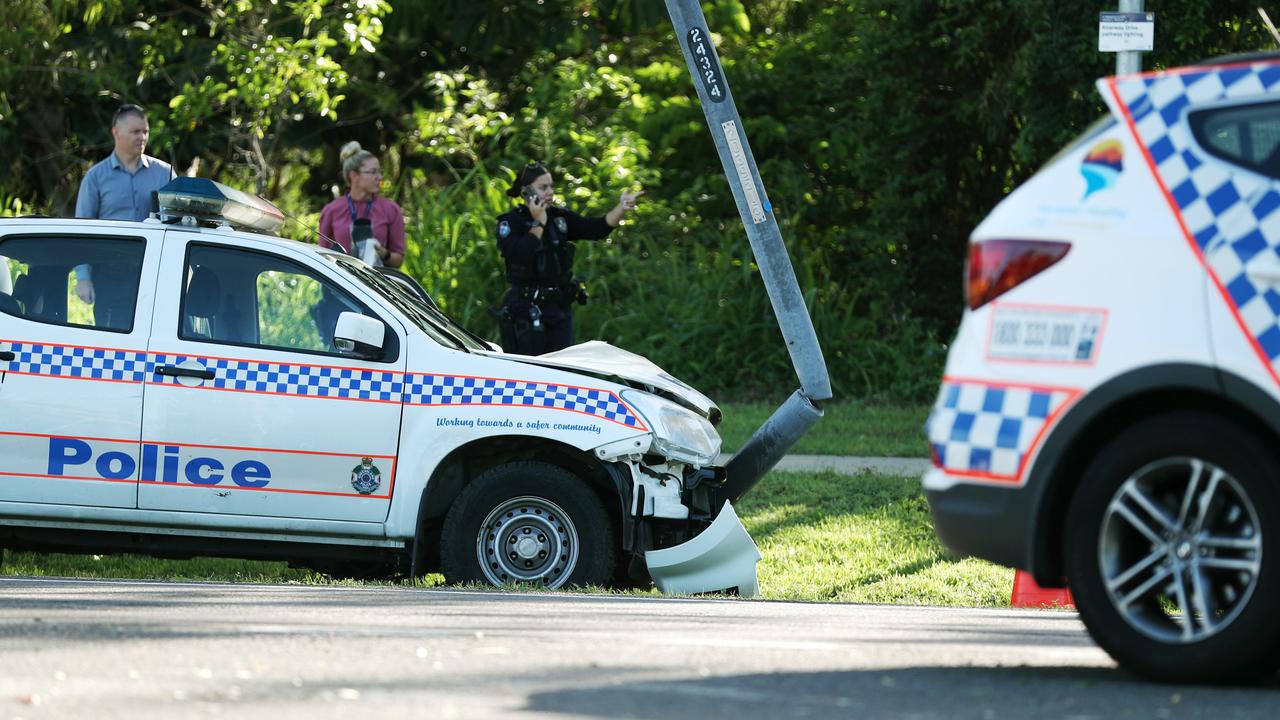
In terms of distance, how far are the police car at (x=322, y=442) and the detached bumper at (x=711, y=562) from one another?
12 mm

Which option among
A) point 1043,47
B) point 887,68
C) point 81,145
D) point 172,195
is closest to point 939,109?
point 887,68

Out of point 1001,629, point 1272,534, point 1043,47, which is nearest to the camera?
point 1272,534

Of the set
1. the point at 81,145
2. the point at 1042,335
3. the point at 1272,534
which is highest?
the point at 81,145

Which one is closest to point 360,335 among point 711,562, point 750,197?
point 711,562

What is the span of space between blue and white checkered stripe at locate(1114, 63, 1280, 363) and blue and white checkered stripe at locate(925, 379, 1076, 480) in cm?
52

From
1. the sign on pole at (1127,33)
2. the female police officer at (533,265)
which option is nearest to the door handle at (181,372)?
the female police officer at (533,265)

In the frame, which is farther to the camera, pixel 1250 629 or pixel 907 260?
pixel 907 260

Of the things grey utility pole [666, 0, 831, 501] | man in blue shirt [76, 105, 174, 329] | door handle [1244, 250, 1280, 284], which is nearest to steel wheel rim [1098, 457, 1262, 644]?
door handle [1244, 250, 1280, 284]

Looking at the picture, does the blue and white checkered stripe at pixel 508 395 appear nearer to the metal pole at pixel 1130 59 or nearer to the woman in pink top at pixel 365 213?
the woman in pink top at pixel 365 213

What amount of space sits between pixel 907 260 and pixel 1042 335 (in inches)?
491

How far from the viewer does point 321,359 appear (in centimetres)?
802

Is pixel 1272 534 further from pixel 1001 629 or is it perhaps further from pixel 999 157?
pixel 999 157

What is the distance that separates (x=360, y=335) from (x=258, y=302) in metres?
0.59

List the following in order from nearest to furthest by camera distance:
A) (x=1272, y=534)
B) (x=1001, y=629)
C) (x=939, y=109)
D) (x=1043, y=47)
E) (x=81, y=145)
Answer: (x=1272, y=534) < (x=1001, y=629) < (x=1043, y=47) < (x=939, y=109) < (x=81, y=145)
